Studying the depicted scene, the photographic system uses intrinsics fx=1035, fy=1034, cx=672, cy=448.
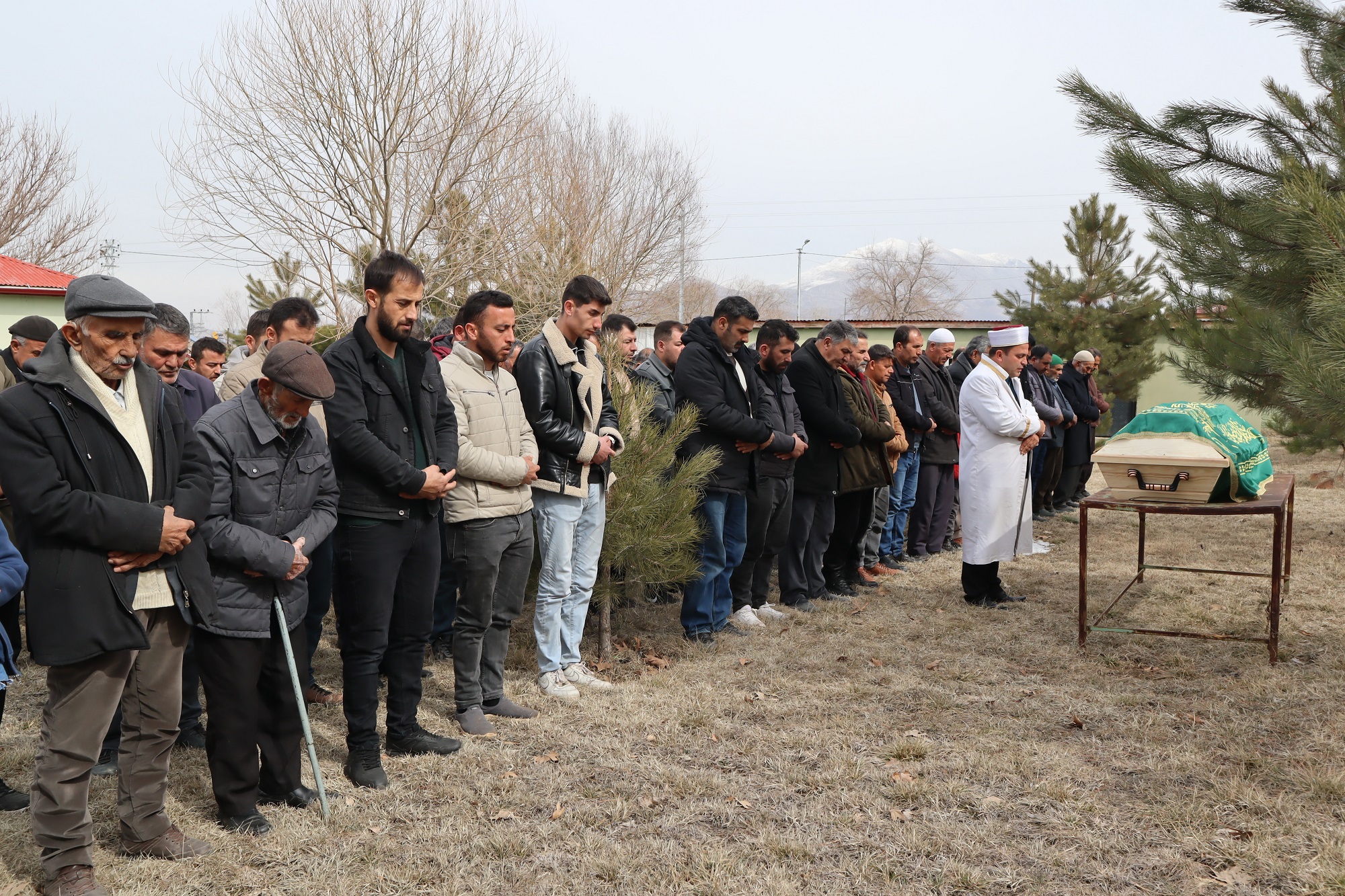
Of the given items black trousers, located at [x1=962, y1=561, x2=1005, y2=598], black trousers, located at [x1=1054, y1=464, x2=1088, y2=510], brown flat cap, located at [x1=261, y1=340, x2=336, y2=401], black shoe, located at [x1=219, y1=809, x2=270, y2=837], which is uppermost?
brown flat cap, located at [x1=261, y1=340, x2=336, y2=401]

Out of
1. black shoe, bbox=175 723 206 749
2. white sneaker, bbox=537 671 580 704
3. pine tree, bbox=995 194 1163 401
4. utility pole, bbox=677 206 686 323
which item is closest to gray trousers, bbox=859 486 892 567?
white sneaker, bbox=537 671 580 704

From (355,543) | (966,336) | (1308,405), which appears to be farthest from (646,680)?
(966,336)

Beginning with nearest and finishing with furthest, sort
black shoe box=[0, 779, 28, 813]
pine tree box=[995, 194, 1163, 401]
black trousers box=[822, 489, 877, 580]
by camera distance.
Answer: black shoe box=[0, 779, 28, 813] → black trousers box=[822, 489, 877, 580] → pine tree box=[995, 194, 1163, 401]

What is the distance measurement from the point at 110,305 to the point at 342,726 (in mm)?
2304

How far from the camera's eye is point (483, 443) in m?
4.37

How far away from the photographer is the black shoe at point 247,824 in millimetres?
3383

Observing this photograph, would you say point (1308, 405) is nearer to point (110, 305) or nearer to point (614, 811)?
point (614, 811)

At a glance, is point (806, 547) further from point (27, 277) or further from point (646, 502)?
point (27, 277)

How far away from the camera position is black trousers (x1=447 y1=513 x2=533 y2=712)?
434cm

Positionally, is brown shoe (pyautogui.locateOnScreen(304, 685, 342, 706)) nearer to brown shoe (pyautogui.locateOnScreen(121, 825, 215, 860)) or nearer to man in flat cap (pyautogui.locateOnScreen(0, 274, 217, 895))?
brown shoe (pyautogui.locateOnScreen(121, 825, 215, 860))

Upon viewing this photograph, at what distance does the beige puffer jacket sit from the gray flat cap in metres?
1.44

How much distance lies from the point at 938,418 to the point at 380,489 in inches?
220

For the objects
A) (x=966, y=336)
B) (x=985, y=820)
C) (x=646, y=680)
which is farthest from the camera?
(x=966, y=336)

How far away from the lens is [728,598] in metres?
6.25
